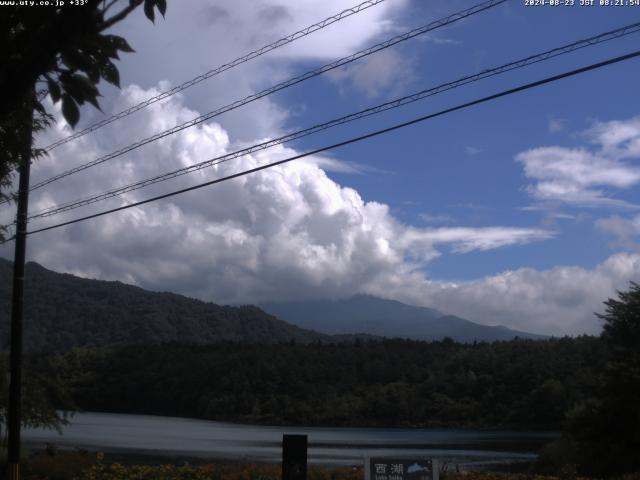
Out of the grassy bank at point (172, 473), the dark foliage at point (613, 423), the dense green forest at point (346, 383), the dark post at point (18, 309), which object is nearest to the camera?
the dark post at point (18, 309)

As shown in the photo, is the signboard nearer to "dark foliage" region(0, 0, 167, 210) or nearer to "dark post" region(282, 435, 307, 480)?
"dark post" region(282, 435, 307, 480)

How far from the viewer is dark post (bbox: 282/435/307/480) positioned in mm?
11852

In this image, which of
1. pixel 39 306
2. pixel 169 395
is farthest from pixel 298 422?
pixel 39 306

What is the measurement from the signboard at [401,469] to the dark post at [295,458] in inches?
36.3

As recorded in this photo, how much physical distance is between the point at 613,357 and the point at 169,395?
59021mm

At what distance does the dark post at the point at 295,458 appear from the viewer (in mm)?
11852

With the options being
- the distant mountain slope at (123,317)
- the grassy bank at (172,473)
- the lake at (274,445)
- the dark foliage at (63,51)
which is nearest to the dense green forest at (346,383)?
the lake at (274,445)

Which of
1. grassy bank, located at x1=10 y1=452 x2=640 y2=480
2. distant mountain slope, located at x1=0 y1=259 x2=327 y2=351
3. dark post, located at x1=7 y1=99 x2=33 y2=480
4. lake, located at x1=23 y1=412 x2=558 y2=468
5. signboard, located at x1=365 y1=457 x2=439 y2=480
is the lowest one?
lake, located at x1=23 y1=412 x2=558 y2=468

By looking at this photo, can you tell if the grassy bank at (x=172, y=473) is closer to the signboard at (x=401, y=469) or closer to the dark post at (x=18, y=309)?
the dark post at (x=18, y=309)

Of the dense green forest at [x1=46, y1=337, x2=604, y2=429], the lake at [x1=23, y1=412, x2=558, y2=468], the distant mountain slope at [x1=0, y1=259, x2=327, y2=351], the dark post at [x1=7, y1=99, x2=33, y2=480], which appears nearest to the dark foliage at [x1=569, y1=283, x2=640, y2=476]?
the lake at [x1=23, y1=412, x2=558, y2=468]

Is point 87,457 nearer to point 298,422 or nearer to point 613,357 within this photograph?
point 613,357

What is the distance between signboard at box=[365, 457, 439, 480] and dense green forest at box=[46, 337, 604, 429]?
44051 millimetres

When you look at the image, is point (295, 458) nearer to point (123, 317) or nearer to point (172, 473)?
point (172, 473)

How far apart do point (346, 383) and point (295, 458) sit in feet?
215
